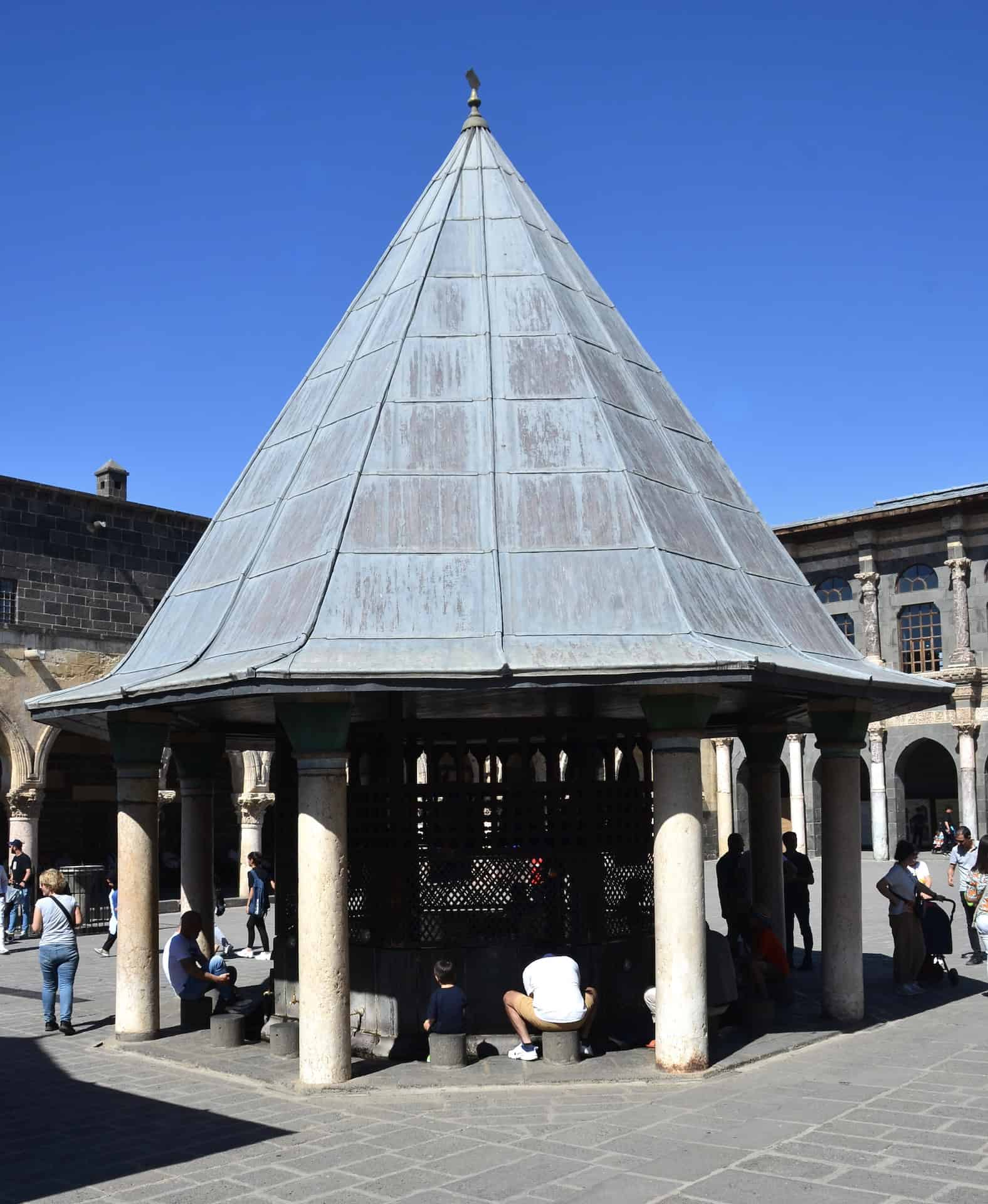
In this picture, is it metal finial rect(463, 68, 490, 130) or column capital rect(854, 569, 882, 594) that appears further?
column capital rect(854, 569, 882, 594)

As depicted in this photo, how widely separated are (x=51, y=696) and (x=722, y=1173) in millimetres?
6680

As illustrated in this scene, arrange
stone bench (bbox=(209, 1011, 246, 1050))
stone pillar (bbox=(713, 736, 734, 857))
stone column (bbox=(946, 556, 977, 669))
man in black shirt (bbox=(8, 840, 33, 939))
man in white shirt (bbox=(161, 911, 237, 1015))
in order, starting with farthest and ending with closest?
stone pillar (bbox=(713, 736, 734, 857))
stone column (bbox=(946, 556, 977, 669))
man in black shirt (bbox=(8, 840, 33, 939))
man in white shirt (bbox=(161, 911, 237, 1015))
stone bench (bbox=(209, 1011, 246, 1050))

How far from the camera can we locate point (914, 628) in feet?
145

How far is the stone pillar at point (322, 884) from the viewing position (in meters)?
8.52

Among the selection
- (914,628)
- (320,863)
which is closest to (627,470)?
(320,863)

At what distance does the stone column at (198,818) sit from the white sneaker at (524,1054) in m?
4.48

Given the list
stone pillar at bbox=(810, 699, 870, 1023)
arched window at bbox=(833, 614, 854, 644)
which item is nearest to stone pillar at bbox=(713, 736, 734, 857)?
arched window at bbox=(833, 614, 854, 644)

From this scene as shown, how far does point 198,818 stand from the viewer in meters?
12.7

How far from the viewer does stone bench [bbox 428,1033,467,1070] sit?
29.8ft

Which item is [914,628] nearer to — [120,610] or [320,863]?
[120,610]

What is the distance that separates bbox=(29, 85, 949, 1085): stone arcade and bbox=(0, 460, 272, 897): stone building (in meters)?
14.1

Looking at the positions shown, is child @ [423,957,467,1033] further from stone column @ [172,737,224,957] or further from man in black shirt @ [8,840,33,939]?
man in black shirt @ [8,840,33,939]

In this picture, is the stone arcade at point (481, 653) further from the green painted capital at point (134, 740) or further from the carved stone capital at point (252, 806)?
the carved stone capital at point (252, 806)

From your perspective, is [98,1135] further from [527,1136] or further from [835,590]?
[835,590]
